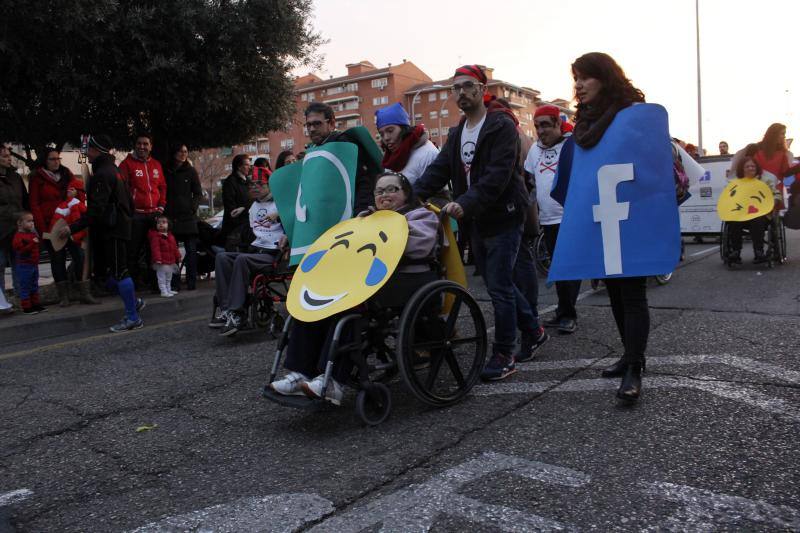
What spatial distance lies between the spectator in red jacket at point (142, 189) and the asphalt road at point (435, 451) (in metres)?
3.65

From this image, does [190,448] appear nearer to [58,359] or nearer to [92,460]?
[92,460]

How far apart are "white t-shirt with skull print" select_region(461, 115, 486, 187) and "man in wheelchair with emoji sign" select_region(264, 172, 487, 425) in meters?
0.56

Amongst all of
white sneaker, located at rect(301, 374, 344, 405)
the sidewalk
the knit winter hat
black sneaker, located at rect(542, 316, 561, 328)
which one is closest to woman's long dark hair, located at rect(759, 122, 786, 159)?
black sneaker, located at rect(542, 316, 561, 328)

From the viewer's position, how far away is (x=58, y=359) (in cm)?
526

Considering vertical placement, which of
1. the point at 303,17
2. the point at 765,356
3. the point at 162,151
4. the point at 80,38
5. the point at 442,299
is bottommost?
the point at 765,356

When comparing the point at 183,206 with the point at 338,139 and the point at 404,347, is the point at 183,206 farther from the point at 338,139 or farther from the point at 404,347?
the point at 404,347

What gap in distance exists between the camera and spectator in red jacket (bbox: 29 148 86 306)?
7.61 metres

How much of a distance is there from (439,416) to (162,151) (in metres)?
7.53

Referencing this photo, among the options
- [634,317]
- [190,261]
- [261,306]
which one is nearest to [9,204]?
[190,261]

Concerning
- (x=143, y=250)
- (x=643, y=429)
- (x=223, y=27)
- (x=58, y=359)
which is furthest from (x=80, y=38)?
(x=643, y=429)

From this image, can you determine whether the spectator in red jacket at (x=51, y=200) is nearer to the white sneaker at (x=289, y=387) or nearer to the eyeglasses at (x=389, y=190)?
the eyeglasses at (x=389, y=190)

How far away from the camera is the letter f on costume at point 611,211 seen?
3.30 m

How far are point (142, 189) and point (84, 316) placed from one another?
1.90m

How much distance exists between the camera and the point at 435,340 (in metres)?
3.39
